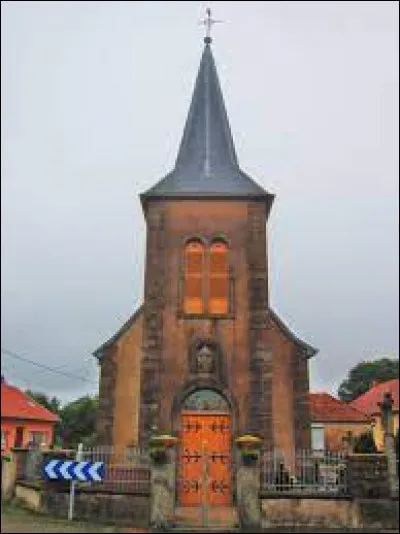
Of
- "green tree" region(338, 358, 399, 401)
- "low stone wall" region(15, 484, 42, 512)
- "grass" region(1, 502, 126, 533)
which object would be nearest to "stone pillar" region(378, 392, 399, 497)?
"grass" region(1, 502, 126, 533)

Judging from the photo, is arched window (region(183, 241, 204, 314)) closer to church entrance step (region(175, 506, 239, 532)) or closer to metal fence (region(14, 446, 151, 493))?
metal fence (region(14, 446, 151, 493))

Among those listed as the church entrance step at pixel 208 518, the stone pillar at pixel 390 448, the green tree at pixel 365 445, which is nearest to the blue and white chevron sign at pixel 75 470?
the church entrance step at pixel 208 518

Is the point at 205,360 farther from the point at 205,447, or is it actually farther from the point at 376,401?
the point at 376,401

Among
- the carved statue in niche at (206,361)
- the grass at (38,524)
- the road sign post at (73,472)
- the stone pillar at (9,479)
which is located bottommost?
the grass at (38,524)

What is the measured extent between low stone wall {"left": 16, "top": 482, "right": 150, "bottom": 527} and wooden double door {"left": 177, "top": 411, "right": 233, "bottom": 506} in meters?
3.05

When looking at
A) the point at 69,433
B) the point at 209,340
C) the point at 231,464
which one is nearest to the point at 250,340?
the point at 209,340

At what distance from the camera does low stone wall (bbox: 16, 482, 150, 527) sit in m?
16.4

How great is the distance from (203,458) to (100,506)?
343cm

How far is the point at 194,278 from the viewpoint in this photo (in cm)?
2228

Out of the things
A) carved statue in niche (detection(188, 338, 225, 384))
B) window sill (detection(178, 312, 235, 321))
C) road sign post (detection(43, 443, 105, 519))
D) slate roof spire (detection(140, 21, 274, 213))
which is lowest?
road sign post (detection(43, 443, 105, 519))

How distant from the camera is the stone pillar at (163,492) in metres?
15.7

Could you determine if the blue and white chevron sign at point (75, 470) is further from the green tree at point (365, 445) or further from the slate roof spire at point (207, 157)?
the green tree at point (365, 445)

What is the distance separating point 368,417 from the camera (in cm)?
4800

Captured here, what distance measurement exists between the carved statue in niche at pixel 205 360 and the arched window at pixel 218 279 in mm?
1379
